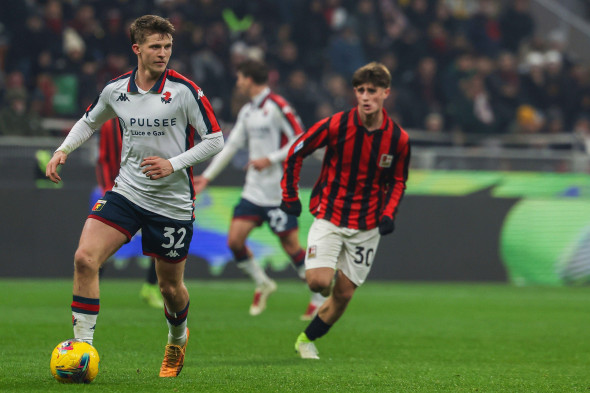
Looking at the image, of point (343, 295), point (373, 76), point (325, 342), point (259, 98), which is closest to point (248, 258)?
point (259, 98)

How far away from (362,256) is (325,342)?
1263 millimetres

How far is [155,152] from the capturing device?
588cm

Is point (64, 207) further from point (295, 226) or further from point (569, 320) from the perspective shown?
point (569, 320)

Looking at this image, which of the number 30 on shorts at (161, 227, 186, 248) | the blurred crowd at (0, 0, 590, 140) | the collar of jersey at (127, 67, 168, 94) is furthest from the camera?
the blurred crowd at (0, 0, 590, 140)

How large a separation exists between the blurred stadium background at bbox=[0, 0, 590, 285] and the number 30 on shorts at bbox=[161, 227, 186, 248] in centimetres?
759

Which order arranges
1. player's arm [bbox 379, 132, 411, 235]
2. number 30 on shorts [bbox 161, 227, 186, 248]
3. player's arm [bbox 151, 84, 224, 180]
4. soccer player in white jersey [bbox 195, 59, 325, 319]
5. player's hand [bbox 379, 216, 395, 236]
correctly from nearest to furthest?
player's arm [bbox 151, 84, 224, 180]
number 30 on shorts [bbox 161, 227, 186, 248]
player's hand [bbox 379, 216, 395, 236]
player's arm [bbox 379, 132, 411, 235]
soccer player in white jersey [bbox 195, 59, 325, 319]

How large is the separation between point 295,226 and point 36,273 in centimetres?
483

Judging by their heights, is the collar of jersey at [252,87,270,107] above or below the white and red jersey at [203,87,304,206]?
above

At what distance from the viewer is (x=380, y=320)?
10.1 meters

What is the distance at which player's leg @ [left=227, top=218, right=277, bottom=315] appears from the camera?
10461 mm

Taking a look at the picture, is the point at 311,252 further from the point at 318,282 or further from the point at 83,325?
the point at 83,325

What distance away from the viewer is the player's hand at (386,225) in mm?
7004

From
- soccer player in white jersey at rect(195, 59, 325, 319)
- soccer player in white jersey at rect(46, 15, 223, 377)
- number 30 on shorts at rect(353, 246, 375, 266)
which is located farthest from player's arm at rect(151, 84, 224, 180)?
soccer player in white jersey at rect(195, 59, 325, 319)

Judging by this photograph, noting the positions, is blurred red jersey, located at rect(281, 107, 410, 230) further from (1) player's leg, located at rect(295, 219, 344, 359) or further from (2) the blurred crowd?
(2) the blurred crowd
